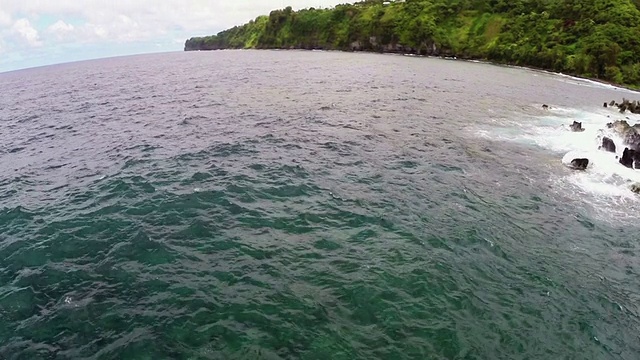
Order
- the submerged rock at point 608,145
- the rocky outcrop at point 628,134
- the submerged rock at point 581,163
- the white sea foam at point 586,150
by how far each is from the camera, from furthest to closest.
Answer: the submerged rock at point 608,145 → the rocky outcrop at point 628,134 → the submerged rock at point 581,163 → the white sea foam at point 586,150

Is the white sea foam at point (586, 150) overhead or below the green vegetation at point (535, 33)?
below

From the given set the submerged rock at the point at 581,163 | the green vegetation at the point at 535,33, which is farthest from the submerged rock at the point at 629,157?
the green vegetation at the point at 535,33

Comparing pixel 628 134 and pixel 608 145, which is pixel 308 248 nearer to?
pixel 608 145

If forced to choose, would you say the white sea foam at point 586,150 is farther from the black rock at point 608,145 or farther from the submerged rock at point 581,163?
the black rock at point 608,145

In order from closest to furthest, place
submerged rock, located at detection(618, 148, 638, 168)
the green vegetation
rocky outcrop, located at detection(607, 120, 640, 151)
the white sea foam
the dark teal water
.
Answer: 1. the dark teal water
2. the white sea foam
3. submerged rock, located at detection(618, 148, 638, 168)
4. rocky outcrop, located at detection(607, 120, 640, 151)
5. the green vegetation

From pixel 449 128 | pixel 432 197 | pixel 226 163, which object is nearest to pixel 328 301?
pixel 432 197

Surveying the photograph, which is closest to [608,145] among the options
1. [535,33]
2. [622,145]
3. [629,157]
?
[622,145]

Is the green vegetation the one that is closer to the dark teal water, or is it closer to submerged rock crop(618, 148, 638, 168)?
submerged rock crop(618, 148, 638, 168)

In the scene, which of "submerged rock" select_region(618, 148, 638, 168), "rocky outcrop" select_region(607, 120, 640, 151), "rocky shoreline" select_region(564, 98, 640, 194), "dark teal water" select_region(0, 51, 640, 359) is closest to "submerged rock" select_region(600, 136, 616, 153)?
"rocky shoreline" select_region(564, 98, 640, 194)
